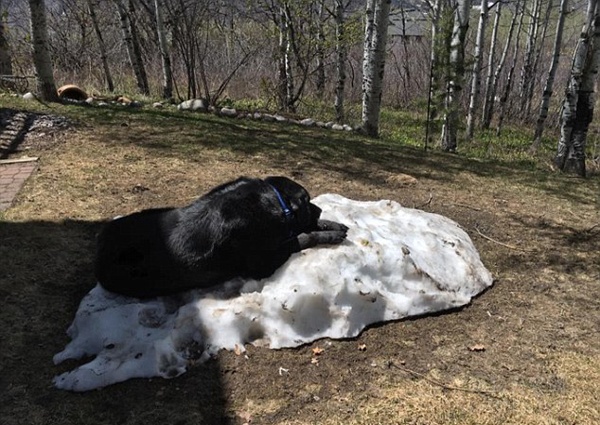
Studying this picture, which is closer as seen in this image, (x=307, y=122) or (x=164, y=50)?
(x=307, y=122)

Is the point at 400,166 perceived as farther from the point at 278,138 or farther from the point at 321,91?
the point at 321,91

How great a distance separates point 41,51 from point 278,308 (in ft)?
22.9

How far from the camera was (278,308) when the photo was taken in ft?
9.86

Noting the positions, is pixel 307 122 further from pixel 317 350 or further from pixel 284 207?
pixel 317 350

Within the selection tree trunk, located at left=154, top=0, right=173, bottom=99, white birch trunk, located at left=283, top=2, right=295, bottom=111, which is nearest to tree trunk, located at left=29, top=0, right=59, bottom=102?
tree trunk, located at left=154, top=0, right=173, bottom=99

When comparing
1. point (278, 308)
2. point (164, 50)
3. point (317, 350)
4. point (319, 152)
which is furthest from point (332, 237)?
point (164, 50)

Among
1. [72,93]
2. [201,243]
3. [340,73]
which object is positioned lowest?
[201,243]

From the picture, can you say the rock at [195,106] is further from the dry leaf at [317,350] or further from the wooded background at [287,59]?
the dry leaf at [317,350]

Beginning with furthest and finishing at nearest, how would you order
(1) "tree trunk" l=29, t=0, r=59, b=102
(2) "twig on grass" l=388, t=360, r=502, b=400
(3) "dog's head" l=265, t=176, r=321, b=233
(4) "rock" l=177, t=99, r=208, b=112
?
(4) "rock" l=177, t=99, r=208, b=112, (1) "tree trunk" l=29, t=0, r=59, b=102, (3) "dog's head" l=265, t=176, r=321, b=233, (2) "twig on grass" l=388, t=360, r=502, b=400

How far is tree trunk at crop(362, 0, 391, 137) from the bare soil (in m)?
3.58

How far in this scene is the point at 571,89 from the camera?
7535mm

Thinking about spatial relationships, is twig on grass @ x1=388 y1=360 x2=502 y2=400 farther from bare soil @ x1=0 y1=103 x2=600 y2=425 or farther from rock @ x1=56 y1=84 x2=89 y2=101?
rock @ x1=56 y1=84 x2=89 y2=101

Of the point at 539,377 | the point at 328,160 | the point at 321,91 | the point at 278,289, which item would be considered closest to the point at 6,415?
the point at 278,289

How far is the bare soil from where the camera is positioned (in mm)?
2482
